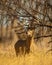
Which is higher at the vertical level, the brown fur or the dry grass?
the brown fur

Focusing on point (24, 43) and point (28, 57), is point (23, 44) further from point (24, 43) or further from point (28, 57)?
point (28, 57)

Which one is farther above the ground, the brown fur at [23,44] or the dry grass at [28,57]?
the brown fur at [23,44]

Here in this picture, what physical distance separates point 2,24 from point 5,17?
0.28 feet

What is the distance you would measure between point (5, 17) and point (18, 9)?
16 centimetres

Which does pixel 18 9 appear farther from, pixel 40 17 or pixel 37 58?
pixel 37 58

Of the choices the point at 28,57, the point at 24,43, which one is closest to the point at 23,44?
the point at 24,43

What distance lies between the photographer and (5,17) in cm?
457

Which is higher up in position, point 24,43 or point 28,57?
point 24,43

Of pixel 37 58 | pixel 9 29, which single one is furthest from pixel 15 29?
pixel 37 58

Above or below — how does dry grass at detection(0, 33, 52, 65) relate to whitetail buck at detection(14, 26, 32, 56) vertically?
below

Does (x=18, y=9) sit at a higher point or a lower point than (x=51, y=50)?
higher

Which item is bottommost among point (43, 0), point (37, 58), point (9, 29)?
point (37, 58)

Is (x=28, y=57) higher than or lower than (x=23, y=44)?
lower

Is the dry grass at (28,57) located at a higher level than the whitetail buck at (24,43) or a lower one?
lower
